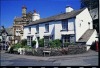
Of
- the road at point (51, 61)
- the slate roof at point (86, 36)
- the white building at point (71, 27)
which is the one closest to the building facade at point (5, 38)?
the road at point (51, 61)

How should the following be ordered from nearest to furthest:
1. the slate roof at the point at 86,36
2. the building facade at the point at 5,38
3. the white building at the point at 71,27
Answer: the building facade at the point at 5,38 < the white building at the point at 71,27 < the slate roof at the point at 86,36

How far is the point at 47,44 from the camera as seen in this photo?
5.57 metres

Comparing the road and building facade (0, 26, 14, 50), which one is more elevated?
building facade (0, 26, 14, 50)

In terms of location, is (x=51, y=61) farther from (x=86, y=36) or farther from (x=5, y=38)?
(x=86, y=36)

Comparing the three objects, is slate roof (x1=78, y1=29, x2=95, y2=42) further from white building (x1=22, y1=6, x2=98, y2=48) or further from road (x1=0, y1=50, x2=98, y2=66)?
road (x1=0, y1=50, x2=98, y2=66)

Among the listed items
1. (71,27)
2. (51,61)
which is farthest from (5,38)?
(71,27)

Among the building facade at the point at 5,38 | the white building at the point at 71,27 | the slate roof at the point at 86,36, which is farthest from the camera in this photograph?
the slate roof at the point at 86,36

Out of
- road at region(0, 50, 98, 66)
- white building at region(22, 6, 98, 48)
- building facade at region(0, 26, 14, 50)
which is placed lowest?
road at region(0, 50, 98, 66)

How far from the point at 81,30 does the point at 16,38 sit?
4.55 meters

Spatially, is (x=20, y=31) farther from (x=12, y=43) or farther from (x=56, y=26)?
(x=56, y=26)

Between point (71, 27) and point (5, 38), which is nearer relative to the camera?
point (5, 38)

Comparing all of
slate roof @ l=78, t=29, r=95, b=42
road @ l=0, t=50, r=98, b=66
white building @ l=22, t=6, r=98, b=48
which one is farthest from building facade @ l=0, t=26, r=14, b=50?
slate roof @ l=78, t=29, r=95, b=42

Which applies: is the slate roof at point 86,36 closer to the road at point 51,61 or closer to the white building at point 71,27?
the white building at point 71,27

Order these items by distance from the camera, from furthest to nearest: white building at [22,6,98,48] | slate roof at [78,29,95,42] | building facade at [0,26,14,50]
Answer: slate roof at [78,29,95,42]
white building at [22,6,98,48]
building facade at [0,26,14,50]
